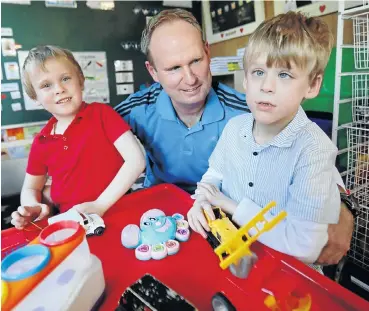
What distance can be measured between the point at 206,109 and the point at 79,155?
0.50 meters

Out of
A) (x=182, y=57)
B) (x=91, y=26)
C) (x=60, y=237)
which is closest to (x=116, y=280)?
(x=60, y=237)

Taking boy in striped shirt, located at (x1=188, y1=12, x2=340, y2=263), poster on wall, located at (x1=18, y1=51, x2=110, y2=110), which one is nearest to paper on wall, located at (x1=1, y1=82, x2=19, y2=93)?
poster on wall, located at (x1=18, y1=51, x2=110, y2=110)

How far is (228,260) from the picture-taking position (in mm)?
485

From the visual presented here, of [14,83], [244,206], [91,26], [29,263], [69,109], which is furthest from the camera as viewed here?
[91,26]

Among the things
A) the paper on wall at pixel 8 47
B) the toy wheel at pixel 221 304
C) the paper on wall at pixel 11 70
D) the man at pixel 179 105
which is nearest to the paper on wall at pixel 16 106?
the paper on wall at pixel 11 70

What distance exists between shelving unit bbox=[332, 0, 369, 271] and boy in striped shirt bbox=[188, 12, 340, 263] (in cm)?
93

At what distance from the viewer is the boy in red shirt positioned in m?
0.94

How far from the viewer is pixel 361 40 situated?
160 centimetres

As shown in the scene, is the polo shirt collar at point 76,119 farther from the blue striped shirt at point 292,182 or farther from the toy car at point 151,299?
the toy car at point 151,299

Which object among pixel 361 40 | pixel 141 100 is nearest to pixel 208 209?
pixel 141 100

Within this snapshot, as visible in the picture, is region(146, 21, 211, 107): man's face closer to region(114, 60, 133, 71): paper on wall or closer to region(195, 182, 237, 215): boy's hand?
region(195, 182, 237, 215): boy's hand

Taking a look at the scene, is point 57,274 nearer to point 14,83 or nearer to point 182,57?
point 182,57

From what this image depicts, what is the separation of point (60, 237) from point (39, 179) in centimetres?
61

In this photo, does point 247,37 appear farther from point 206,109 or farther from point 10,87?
point 10,87
